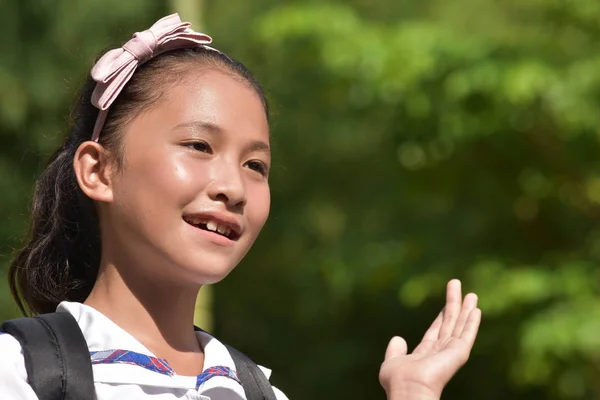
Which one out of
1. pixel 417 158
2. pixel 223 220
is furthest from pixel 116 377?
pixel 417 158

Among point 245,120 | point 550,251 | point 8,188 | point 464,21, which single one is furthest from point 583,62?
point 245,120

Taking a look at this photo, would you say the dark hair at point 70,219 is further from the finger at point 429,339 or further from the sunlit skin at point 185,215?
the finger at point 429,339

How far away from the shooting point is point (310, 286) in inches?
311

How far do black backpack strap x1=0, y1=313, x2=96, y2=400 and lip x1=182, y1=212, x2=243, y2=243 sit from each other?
24 centimetres

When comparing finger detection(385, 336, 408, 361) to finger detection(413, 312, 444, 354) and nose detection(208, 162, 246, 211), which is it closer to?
finger detection(413, 312, 444, 354)

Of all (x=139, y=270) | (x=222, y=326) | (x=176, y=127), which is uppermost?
(x=176, y=127)

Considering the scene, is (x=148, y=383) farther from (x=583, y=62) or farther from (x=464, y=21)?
(x=464, y=21)

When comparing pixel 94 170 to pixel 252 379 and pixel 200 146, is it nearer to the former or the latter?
pixel 200 146

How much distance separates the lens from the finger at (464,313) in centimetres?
175

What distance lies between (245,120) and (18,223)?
4716 mm

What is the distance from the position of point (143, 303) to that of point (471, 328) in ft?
1.77

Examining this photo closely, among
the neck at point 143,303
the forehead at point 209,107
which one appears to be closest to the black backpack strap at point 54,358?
the neck at point 143,303

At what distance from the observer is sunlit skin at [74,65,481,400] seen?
5.27 ft

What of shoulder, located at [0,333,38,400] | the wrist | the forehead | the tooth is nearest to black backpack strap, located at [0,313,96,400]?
shoulder, located at [0,333,38,400]
